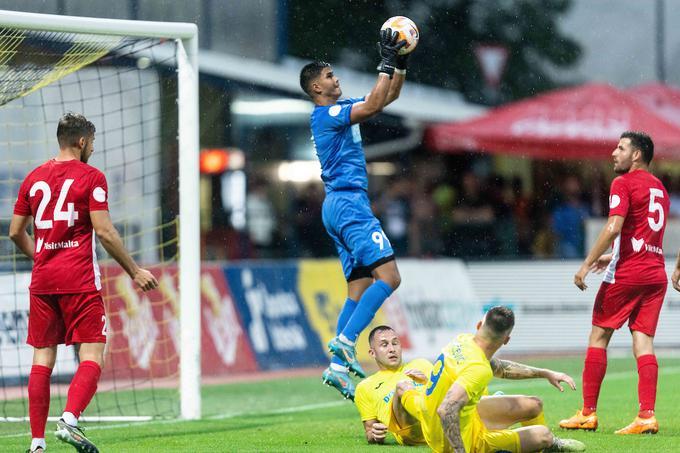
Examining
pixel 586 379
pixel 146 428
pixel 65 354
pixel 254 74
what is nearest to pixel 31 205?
pixel 146 428

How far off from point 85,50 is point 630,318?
16.0 feet

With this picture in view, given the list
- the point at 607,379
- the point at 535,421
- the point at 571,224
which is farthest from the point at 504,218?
the point at 535,421

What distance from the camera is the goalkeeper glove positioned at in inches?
365

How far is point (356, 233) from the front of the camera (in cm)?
1006

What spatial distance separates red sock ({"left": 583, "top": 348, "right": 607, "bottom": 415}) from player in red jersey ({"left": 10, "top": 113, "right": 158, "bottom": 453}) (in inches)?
129

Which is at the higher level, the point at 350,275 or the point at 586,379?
the point at 350,275

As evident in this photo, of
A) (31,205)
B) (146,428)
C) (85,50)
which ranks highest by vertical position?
(85,50)

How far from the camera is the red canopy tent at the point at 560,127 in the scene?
21.0 meters

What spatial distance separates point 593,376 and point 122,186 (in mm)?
9645

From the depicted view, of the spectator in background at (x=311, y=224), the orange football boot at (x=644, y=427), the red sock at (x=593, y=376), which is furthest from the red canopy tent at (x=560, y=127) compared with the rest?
the orange football boot at (x=644, y=427)

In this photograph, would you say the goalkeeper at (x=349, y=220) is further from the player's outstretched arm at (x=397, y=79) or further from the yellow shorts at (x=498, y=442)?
the yellow shorts at (x=498, y=442)

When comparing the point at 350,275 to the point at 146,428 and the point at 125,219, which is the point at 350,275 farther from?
the point at 125,219

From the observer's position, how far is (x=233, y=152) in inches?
947

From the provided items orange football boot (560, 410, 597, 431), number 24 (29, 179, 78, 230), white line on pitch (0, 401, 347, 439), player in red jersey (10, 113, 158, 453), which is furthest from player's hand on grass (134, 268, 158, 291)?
orange football boot (560, 410, 597, 431)
